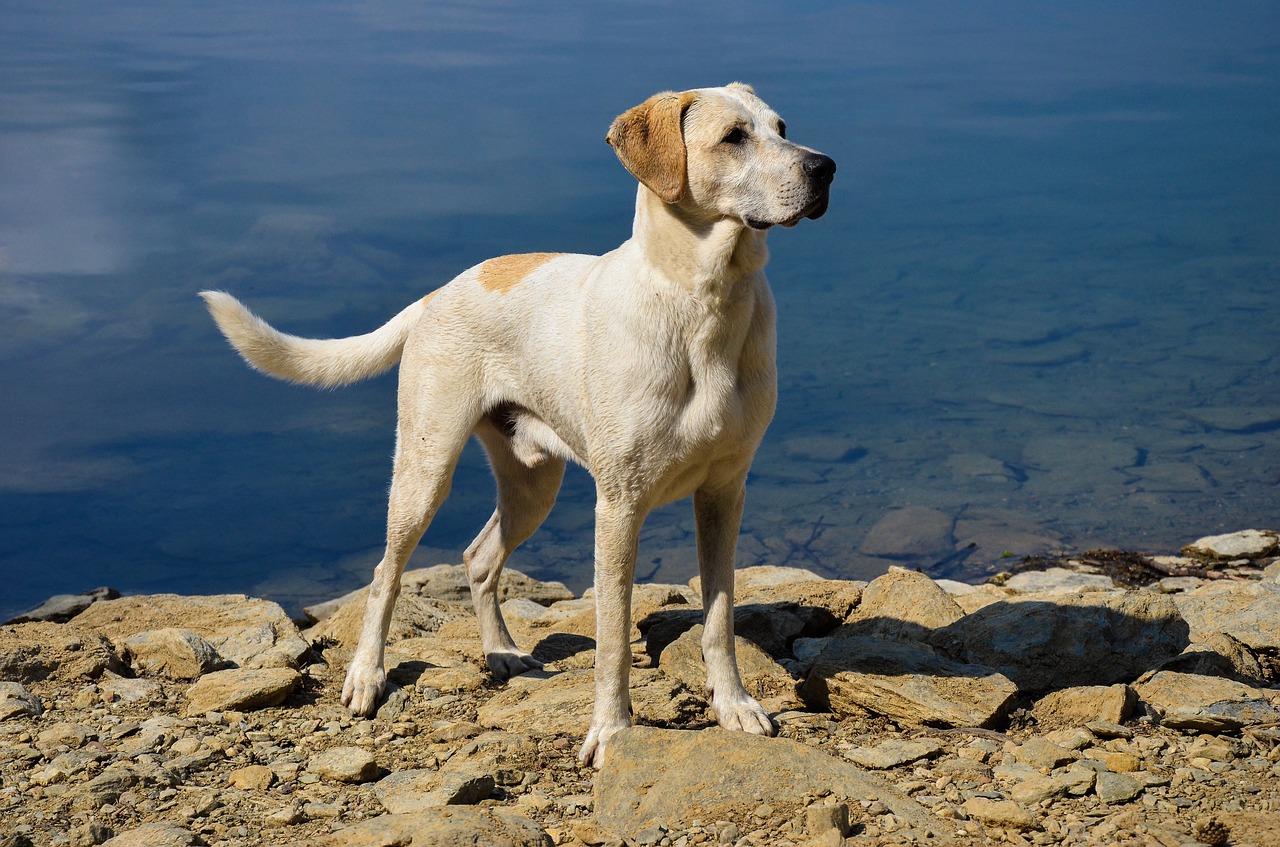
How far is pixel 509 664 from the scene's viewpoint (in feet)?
17.9

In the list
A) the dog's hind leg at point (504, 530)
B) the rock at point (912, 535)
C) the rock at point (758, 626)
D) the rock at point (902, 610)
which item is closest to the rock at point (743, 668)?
the rock at point (758, 626)

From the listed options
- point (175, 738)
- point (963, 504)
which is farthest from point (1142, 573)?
point (175, 738)

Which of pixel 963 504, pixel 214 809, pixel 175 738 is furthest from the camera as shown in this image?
pixel 963 504

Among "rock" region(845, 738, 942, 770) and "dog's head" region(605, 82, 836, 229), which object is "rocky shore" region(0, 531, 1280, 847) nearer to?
"rock" region(845, 738, 942, 770)

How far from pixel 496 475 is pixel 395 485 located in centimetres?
52

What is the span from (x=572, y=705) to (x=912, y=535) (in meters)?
7.42

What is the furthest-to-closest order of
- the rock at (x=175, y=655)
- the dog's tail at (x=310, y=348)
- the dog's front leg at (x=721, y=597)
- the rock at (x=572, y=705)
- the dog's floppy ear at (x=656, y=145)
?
the dog's tail at (x=310, y=348), the rock at (x=175, y=655), the rock at (x=572, y=705), the dog's front leg at (x=721, y=597), the dog's floppy ear at (x=656, y=145)

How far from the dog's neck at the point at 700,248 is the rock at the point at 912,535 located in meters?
7.43

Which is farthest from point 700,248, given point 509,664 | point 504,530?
point 509,664

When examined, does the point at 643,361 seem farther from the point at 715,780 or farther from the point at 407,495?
the point at 407,495

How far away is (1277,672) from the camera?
17.5 feet

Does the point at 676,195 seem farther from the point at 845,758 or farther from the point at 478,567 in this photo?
the point at 478,567

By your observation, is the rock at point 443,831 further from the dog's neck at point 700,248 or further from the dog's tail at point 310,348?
the dog's tail at point 310,348

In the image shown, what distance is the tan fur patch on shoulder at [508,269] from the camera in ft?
16.2
